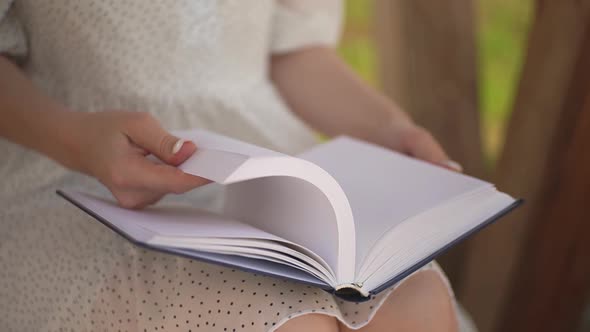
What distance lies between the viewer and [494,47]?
2.24 meters

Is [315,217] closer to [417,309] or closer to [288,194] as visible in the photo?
[288,194]

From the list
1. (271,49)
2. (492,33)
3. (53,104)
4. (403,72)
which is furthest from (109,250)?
(492,33)

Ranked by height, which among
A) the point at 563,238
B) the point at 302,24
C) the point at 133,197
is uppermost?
the point at 302,24

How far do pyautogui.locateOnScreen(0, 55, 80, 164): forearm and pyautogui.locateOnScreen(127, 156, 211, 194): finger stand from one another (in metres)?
0.13

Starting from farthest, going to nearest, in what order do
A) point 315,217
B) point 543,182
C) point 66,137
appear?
point 543,182 → point 66,137 → point 315,217

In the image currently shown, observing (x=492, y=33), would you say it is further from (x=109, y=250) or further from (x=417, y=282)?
(x=109, y=250)

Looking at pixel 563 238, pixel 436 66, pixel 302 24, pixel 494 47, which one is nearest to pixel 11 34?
pixel 302 24

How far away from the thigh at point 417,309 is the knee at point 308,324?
71 mm

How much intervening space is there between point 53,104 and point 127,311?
268 millimetres

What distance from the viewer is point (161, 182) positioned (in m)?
0.69

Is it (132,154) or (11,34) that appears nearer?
(132,154)

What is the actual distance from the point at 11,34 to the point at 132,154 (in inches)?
13.5

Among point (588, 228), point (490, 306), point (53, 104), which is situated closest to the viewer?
point (53, 104)

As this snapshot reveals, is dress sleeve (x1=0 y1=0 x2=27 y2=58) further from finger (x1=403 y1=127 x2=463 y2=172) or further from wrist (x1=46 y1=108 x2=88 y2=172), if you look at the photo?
finger (x1=403 y1=127 x2=463 y2=172)
